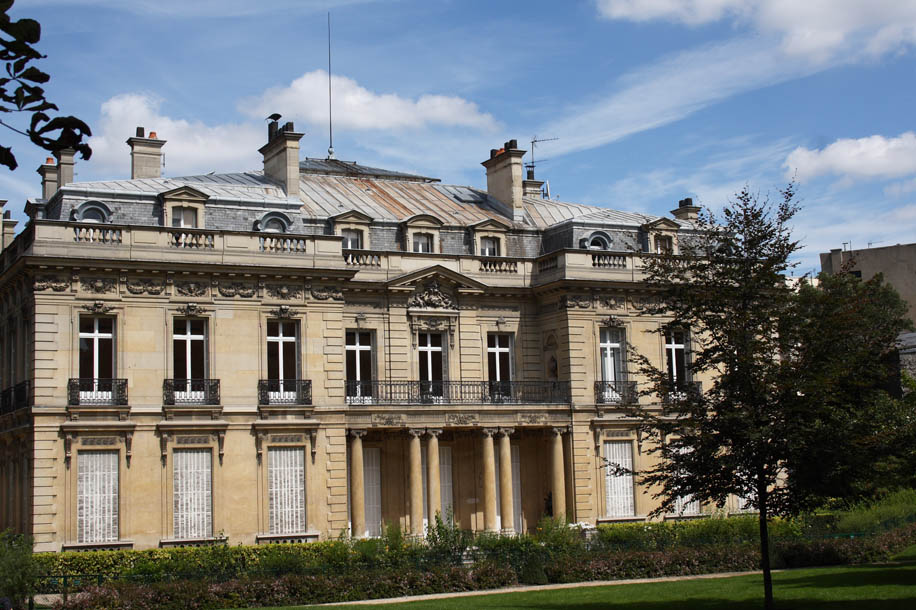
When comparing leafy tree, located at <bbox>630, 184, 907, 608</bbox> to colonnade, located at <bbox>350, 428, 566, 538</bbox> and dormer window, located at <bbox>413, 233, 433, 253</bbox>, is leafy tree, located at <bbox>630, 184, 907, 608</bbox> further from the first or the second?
dormer window, located at <bbox>413, 233, 433, 253</bbox>

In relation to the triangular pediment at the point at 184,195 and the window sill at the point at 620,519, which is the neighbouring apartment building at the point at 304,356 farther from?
the window sill at the point at 620,519

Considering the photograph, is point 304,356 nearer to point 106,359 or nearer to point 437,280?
point 106,359

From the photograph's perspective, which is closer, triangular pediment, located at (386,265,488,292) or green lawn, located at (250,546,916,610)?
green lawn, located at (250,546,916,610)

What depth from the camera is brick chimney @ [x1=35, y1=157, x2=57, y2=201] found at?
38.3m

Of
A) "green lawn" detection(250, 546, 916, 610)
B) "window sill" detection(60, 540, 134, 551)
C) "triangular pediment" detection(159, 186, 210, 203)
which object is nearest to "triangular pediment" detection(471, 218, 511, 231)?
"triangular pediment" detection(159, 186, 210, 203)

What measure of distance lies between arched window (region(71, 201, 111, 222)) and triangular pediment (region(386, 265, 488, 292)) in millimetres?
8696

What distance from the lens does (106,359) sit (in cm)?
3123

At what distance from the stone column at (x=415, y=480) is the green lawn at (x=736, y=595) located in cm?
922

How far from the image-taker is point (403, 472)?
35906 mm

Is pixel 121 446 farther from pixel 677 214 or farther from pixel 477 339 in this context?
pixel 677 214

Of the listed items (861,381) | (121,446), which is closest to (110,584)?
(121,446)

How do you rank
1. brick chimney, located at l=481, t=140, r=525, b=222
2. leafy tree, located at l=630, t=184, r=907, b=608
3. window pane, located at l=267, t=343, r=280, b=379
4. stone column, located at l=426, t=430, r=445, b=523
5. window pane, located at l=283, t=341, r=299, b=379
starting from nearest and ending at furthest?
leafy tree, located at l=630, t=184, r=907, b=608
window pane, located at l=267, t=343, r=280, b=379
window pane, located at l=283, t=341, r=299, b=379
stone column, located at l=426, t=430, r=445, b=523
brick chimney, located at l=481, t=140, r=525, b=222

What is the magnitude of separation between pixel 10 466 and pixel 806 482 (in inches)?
877

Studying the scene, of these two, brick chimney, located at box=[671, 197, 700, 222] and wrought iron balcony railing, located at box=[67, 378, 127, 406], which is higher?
brick chimney, located at box=[671, 197, 700, 222]
